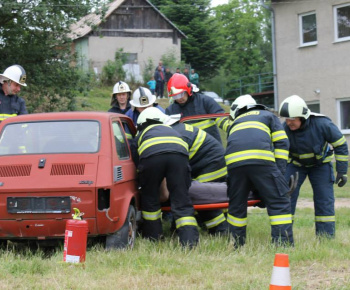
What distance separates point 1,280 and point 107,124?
2.30 metres

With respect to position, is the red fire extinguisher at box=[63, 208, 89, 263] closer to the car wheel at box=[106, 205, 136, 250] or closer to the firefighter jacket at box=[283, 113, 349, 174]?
the car wheel at box=[106, 205, 136, 250]

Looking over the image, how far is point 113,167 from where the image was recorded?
23.0 ft

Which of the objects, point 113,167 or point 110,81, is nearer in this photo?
point 113,167

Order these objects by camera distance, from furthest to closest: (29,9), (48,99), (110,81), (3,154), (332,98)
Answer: (110,81), (332,98), (48,99), (29,9), (3,154)

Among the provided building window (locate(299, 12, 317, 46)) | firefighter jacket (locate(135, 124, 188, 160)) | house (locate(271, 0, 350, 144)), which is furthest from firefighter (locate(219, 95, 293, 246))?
building window (locate(299, 12, 317, 46))

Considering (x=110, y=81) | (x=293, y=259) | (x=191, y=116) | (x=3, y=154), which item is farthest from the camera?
(x=110, y=81)

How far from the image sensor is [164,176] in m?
7.71

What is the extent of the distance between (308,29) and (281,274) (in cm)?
2293

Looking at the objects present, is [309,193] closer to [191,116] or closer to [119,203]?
[191,116]

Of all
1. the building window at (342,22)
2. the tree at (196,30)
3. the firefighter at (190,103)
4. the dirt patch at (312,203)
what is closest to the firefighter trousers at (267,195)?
the firefighter at (190,103)

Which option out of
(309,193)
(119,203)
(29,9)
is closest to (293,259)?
(119,203)

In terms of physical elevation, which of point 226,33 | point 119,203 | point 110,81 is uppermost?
point 226,33

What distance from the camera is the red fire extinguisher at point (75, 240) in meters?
6.29

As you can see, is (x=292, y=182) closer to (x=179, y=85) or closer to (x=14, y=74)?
(x=179, y=85)
